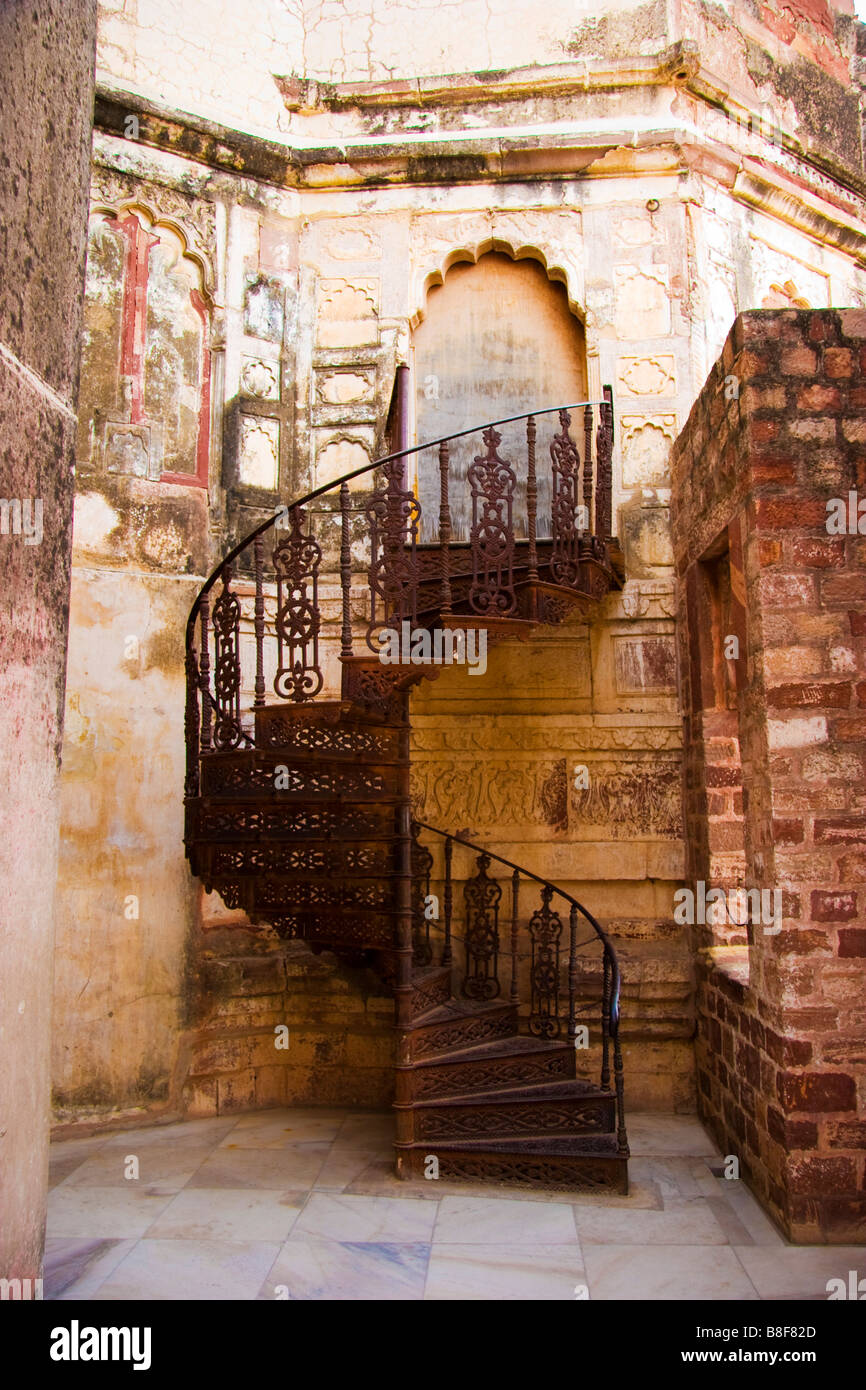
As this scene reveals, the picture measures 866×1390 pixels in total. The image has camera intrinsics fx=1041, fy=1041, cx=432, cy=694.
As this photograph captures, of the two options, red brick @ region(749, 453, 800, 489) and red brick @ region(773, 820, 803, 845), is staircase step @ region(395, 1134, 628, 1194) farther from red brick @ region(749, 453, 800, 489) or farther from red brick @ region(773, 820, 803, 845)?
red brick @ region(749, 453, 800, 489)

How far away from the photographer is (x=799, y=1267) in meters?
3.71

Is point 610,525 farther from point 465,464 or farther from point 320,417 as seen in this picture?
point 320,417

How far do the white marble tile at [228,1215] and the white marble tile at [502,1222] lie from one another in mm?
631

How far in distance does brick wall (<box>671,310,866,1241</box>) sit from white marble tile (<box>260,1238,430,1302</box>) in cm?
146

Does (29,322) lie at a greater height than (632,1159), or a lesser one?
greater

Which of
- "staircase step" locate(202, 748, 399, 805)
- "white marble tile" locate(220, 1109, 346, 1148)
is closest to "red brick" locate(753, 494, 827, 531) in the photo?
"staircase step" locate(202, 748, 399, 805)

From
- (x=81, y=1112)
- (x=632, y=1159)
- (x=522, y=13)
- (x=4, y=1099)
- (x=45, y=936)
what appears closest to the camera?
(x=4, y=1099)

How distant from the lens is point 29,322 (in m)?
2.17

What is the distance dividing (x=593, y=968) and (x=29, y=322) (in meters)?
4.64

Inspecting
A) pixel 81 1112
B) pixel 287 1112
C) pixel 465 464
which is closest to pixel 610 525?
pixel 465 464

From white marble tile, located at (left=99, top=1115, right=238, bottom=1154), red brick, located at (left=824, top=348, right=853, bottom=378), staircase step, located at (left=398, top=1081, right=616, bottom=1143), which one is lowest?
white marble tile, located at (left=99, top=1115, right=238, bottom=1154)

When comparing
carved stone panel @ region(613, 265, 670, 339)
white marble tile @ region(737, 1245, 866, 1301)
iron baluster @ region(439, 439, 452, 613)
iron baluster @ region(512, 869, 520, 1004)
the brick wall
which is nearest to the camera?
white marble tile @ region(737, 1245, 866, 1301)

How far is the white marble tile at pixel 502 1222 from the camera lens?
401 centimetres

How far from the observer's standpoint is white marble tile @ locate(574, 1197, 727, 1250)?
3998mm
